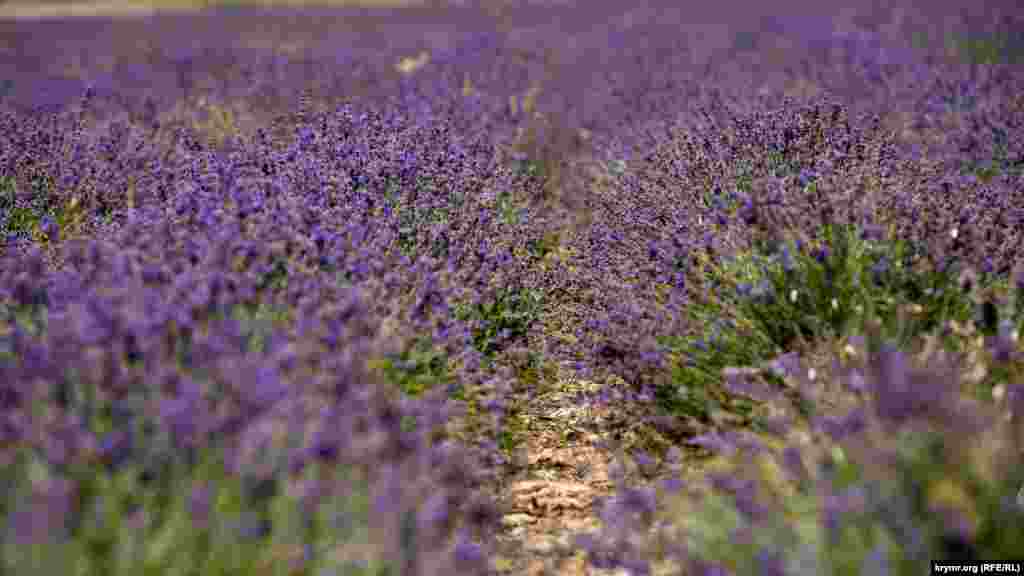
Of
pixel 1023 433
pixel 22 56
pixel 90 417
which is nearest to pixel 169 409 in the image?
pixel 90 417

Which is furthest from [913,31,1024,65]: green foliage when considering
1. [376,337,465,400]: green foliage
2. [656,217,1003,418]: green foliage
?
[376,337,465,400]: green foliage

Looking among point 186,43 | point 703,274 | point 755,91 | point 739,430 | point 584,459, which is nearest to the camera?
point 739,430

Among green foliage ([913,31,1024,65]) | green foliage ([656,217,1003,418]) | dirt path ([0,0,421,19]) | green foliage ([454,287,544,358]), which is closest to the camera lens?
green foliage ([656,217,1003,418])

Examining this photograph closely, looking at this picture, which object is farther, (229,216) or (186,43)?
(186,43)

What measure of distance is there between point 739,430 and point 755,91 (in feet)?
13.4

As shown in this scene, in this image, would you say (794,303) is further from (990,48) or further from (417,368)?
(990,48)

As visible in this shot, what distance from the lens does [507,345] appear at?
3338 millimetres

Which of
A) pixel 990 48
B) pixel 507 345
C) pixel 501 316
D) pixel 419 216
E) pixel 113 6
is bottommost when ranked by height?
pixel 507 345

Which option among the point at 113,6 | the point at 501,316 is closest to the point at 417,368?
the point at 501,316

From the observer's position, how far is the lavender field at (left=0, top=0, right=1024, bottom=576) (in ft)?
5.55

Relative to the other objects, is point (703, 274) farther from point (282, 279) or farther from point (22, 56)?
point (22, 56)

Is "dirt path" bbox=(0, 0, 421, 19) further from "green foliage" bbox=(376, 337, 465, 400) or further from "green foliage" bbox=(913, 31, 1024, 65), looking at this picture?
"green foliage" bbox=(376, 337, 465, 400)

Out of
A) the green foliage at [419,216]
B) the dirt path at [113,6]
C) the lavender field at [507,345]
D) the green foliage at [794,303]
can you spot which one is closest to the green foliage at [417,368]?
the lavender field at [507,345]

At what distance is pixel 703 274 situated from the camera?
9.85 ft
